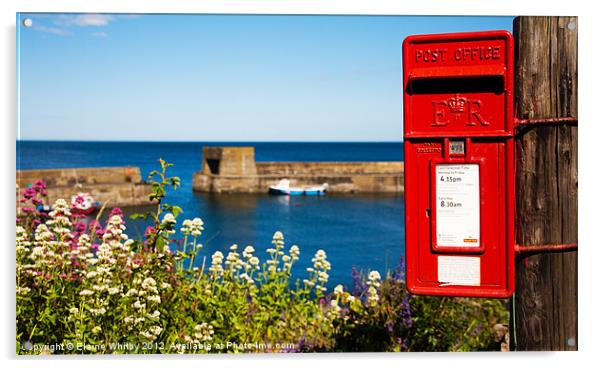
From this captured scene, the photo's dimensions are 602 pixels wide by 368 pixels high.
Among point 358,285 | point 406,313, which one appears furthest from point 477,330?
point 358,285

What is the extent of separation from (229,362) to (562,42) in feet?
7.89

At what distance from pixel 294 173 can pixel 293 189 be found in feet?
21.3

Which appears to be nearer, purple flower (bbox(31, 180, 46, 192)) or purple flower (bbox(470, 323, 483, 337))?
purple flower (bbox(470, 323, 483, 337))

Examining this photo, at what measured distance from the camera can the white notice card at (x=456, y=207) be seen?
104 inches

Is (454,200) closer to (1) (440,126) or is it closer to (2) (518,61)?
(1) (440,126)

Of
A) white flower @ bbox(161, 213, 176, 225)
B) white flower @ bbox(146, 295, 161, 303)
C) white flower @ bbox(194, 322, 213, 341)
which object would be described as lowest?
white flower @ bbox(194, 322, 213, 341)

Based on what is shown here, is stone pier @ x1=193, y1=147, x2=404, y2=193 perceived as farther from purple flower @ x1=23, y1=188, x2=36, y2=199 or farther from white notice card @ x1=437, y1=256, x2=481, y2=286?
white notice card @ x1=437, y1=256, x2=481, y2=286

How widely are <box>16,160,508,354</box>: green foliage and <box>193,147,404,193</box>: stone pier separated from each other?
17001mm

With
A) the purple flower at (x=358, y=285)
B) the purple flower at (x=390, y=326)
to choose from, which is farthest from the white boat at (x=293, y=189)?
the purple flower at (x=390, y=326)

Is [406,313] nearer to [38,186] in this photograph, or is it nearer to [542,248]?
[542,248]

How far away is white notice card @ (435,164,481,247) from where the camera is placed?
8.71 ft

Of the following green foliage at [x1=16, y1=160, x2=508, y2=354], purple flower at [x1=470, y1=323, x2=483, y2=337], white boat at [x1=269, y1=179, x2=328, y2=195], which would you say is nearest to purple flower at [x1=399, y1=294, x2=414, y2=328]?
green foliage at [x1=16, y1=160, x2=508, y2=354]

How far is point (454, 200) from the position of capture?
2.67 m

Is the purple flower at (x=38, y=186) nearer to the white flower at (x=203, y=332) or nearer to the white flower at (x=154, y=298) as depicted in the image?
the white flower at (x=154, y=298)
